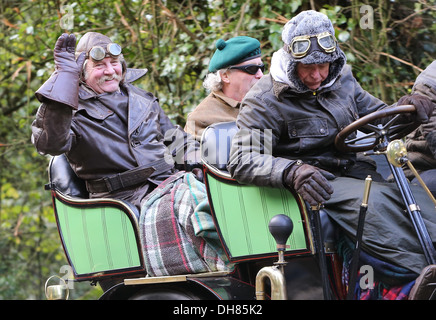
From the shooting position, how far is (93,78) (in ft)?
14.6

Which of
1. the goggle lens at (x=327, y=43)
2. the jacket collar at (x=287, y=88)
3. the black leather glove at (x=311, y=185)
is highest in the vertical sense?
the goggle lens at (x=327, y=43)

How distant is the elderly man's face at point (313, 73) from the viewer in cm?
349

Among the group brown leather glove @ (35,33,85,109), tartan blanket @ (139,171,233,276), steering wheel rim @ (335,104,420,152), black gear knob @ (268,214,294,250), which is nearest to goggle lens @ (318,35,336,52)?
steering wheel rim @ (335,104,420,152)

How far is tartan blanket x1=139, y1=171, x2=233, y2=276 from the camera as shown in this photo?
12.0ft

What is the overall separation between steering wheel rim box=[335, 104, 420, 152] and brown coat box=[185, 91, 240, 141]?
49.9 inches

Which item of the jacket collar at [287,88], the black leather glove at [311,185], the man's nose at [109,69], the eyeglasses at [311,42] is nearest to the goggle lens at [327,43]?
the eyeglasses at [311,42]

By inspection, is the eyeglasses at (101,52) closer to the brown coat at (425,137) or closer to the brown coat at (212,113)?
the brown coat at (212,113)

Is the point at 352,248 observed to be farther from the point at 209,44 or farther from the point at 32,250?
the point at 32,250

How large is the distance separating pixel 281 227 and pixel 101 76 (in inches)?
70.9

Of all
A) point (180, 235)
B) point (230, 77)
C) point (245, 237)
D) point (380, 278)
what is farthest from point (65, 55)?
point (380, 278)

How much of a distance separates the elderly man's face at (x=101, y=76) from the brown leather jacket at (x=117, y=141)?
0.05 m

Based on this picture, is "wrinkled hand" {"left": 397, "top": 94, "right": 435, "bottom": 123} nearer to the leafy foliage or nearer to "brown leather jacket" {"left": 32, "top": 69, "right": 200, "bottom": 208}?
"brown leather jacket" {"left": 32, "top": 69, "right": 200, "bottom": 208}

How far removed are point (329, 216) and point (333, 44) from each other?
0.77 m
